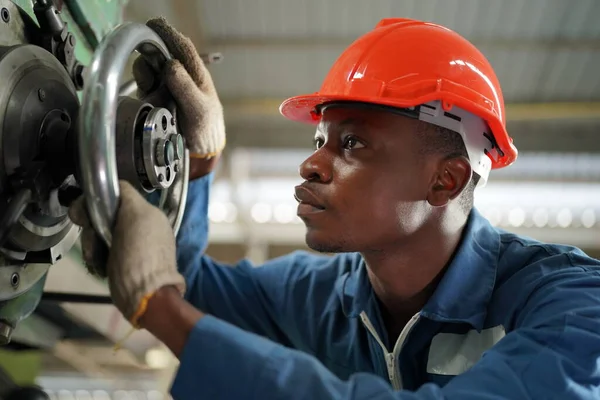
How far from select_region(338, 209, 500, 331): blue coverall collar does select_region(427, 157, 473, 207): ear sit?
0.13 metres

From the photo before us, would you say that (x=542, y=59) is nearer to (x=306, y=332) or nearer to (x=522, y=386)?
(x=306, y=332)

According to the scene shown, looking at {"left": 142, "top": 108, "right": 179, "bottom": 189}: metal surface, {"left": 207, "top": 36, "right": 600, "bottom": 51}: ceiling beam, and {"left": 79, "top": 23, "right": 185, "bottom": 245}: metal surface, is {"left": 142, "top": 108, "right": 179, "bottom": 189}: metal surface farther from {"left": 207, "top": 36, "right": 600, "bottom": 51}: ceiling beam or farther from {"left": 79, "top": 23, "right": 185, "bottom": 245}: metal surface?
{"left": 207, "top": 36, "right": 600, "bottom": 51}: ceiling beam

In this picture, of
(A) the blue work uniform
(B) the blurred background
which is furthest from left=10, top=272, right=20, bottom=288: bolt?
(B) the blurred background

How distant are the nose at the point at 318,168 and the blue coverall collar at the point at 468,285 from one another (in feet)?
1.11

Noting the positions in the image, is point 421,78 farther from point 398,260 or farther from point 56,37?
point 56,37

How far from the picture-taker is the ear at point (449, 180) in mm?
1210

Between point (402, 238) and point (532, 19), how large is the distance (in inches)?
85.7

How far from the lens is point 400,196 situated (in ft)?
3.84

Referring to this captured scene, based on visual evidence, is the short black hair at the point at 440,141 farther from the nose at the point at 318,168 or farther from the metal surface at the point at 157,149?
the metal surface at the point at 157,149

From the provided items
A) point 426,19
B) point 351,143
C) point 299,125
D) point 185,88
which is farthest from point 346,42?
point 185,88

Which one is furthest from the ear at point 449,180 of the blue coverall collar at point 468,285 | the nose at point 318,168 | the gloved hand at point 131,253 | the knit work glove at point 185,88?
the gloved hand at point 131,253

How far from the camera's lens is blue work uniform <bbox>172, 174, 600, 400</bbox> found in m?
0.78

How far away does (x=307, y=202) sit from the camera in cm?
116

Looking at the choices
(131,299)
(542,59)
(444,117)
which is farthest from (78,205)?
(542,59)
